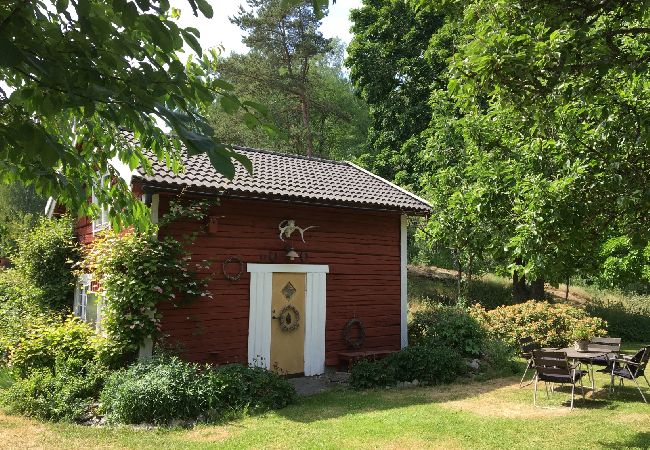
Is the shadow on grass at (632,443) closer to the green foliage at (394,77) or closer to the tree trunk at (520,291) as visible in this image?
the tree trunk at (520,291)

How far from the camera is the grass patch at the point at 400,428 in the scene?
6.10 metres

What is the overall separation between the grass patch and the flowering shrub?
507 centimetres

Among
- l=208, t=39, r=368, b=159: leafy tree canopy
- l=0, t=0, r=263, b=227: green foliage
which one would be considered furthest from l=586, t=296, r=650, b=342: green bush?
l=0, t=0, r=263, b=227: green foliage

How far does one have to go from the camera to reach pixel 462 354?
37.6 ft

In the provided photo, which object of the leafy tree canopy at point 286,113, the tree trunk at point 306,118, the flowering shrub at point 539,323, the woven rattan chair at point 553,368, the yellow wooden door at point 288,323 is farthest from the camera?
the tree trunk at point 306,118

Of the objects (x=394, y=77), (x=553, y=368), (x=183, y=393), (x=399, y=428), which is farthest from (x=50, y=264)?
(x=394, y=77)

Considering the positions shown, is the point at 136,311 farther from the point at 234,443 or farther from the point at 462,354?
the point at 462,354

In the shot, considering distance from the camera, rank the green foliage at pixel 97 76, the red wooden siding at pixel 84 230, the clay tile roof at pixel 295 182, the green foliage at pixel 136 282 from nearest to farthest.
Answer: the green foliage at pixel 97 76, the green foliage at pixel 136 282, the clay tile roof at pixel 295 182, the red wooden siding at pixel 84 230

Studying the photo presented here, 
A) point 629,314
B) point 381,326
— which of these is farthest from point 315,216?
point 629,314

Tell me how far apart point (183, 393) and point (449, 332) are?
6424 mm

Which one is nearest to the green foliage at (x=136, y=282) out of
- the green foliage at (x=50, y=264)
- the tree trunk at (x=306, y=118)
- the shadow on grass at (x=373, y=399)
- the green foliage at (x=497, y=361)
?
the shadow on grass at (x=373, y=399)

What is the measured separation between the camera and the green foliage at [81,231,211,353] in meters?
8.17

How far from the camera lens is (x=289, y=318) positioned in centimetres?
1010

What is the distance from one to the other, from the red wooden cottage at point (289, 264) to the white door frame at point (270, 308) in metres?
0.02
